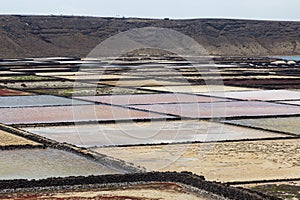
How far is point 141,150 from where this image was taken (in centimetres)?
1545

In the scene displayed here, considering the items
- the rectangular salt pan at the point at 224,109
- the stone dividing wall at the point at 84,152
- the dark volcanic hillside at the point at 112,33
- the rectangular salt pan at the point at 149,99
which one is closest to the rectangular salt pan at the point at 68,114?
the rectangular salt pan at the point at 224,109

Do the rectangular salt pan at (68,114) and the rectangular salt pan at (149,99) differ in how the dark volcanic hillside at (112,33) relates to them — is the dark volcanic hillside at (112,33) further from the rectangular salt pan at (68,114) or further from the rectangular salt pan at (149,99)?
the rectangular salt pan at (68,114)

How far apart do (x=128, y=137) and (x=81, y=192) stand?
19.0ft

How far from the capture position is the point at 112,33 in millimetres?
74188

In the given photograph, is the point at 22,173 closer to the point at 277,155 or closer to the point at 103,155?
the point at 103,155

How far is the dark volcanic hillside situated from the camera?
6694cm

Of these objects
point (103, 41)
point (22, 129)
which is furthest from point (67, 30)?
point (22, 129)

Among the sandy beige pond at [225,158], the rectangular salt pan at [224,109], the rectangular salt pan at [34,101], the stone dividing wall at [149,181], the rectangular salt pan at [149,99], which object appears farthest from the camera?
the rectangular salt pan at [149,99]

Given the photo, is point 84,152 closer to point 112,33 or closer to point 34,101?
point 34,101

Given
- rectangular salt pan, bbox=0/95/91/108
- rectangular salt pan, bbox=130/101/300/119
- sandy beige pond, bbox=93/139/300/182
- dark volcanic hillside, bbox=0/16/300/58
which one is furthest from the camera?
dark volcanic hillside, bbox=0/16/300/58

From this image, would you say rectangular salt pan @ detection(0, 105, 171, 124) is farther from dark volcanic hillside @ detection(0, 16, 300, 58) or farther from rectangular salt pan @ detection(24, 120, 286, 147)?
dark volcanic hillside @ detection(0, 16, 300, 58)

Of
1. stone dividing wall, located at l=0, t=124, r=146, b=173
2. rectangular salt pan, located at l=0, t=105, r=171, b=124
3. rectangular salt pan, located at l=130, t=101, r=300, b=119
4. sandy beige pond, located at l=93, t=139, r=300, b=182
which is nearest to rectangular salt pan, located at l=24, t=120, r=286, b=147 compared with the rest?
stone dividing wall, located at l=0, t=124, r=146, b=173

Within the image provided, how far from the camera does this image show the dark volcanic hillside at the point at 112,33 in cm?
6694

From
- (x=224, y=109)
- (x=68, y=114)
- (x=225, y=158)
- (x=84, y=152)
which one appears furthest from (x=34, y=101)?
(x=225, y=158)
